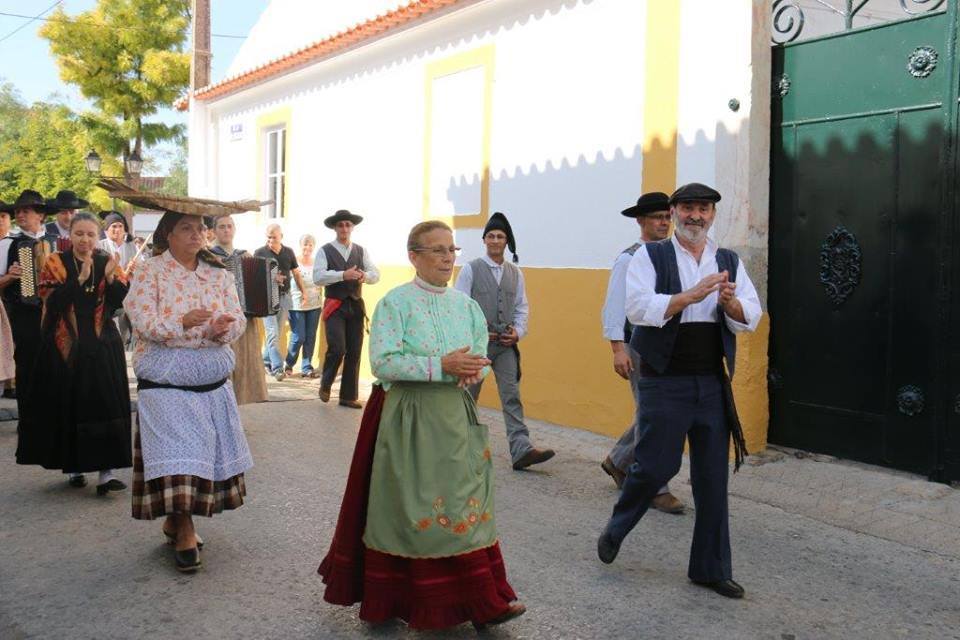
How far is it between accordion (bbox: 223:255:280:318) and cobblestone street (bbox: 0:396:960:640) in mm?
1500

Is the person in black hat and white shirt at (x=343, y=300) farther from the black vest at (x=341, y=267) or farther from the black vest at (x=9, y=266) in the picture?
the black vest at (x=9, y=266)

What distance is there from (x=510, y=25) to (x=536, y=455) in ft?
15.9

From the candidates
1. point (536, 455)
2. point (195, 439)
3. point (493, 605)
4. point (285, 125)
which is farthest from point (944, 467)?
point (285, 125)

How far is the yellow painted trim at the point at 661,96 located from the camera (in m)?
7.79

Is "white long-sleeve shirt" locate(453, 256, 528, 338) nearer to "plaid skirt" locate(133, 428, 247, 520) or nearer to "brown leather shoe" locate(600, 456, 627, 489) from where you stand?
"brown leather shoe" locate(600, 456, 627, 489)

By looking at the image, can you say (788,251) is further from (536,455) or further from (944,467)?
(536,455)

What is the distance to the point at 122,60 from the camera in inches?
1085

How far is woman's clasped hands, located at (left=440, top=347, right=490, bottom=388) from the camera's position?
375 cm

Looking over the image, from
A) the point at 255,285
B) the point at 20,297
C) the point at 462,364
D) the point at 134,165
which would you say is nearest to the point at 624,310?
the point at 462,364

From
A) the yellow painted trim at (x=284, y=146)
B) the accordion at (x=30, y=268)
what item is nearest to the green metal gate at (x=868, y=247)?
the accordion at (x=30, y=268)

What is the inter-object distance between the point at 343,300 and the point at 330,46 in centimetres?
434

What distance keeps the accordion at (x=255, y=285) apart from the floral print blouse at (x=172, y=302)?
3.19 m

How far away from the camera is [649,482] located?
177 inches

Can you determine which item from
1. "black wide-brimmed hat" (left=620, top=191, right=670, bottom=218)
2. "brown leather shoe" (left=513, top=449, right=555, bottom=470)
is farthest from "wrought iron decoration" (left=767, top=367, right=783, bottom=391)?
"black wide-brimmed hat" (left=620, top=191, right=670, bottom=218)
